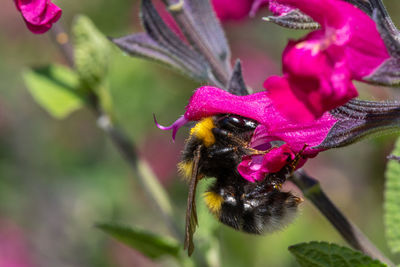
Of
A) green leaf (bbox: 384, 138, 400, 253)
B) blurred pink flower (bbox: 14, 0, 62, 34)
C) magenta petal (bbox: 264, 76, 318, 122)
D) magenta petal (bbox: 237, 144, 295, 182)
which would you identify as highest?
blurred pink flower (bbox: 14, 0, 62, 34)

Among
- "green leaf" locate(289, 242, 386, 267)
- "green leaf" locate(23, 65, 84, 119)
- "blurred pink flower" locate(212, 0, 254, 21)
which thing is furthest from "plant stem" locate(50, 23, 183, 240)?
"green leaf" locate(289, 242, 386, 267)

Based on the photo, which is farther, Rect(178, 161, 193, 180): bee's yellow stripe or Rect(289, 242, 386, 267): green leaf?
Rect(178, 161, 193, 180): bee's yellow stripe

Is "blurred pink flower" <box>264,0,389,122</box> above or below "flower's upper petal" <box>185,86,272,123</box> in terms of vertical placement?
above

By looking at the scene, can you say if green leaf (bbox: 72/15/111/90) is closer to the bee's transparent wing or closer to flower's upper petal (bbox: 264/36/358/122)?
the bee's transparent wing

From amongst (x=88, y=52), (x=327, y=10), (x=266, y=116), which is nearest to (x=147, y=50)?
(x=88, y=52)

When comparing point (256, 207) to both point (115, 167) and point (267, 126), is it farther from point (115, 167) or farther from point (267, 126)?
point (115, 167)

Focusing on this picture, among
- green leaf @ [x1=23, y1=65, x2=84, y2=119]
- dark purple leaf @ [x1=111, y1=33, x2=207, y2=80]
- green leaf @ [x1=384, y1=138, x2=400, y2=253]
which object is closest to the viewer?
green leaf @ [x1=384, y1=138, x2=400, y2=253]

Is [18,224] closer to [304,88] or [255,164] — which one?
[255,164]
